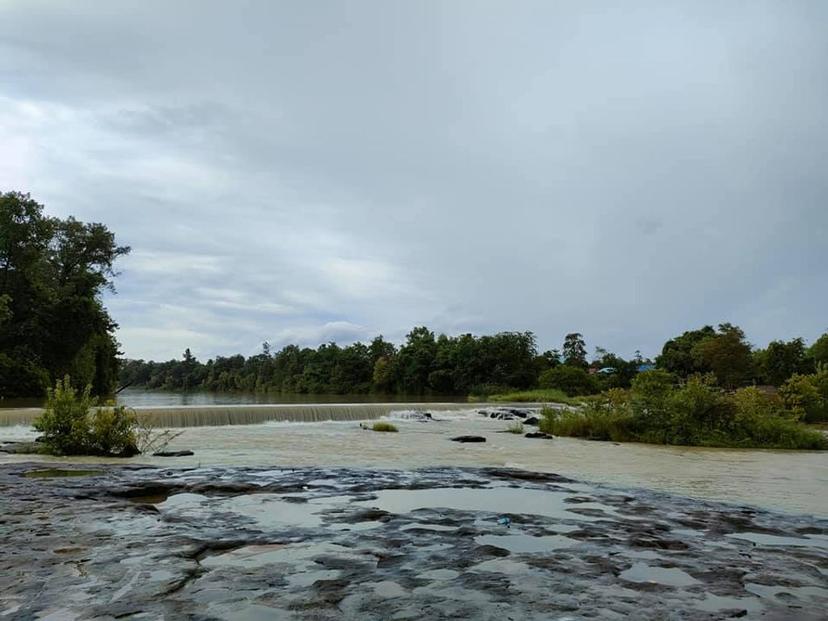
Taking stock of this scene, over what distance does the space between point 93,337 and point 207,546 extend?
142 ft

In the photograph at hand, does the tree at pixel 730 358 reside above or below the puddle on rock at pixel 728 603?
above

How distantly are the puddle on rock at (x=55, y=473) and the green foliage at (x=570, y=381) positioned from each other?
47.2 m

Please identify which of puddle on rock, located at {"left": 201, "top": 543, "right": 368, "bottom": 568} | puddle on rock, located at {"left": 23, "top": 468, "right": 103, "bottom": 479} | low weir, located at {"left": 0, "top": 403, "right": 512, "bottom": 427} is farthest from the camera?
low weir, located at {"left": 0, "top": 403, "right": 512, "bottom": 427}

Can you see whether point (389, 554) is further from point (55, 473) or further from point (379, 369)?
point (379, 369)

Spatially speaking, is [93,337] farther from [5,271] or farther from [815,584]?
[815,584]

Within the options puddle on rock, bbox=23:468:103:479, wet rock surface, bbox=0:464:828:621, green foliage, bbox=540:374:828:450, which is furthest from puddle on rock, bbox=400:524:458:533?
green foliage, bbox=540:374:828:450

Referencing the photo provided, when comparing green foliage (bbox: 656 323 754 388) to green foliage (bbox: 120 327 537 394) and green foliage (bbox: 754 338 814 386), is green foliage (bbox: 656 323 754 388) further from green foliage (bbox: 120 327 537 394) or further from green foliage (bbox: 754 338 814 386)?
green foliage (bbox: 120 327 537 394)

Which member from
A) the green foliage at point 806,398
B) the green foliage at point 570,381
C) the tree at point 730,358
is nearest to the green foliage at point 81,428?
the green foliage at point 806,398

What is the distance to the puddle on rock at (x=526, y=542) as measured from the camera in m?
5.65

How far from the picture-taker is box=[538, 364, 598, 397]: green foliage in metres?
54.5

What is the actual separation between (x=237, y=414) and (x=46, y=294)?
23626mm

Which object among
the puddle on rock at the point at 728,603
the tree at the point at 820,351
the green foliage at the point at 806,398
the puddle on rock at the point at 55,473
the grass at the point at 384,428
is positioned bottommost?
the puddle on rock at the point at 55,473

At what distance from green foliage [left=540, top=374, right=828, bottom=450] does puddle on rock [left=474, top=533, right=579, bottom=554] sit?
40.0 feet

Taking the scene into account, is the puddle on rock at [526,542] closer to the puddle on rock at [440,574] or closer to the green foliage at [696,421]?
the puddle on rock at [440,574]
